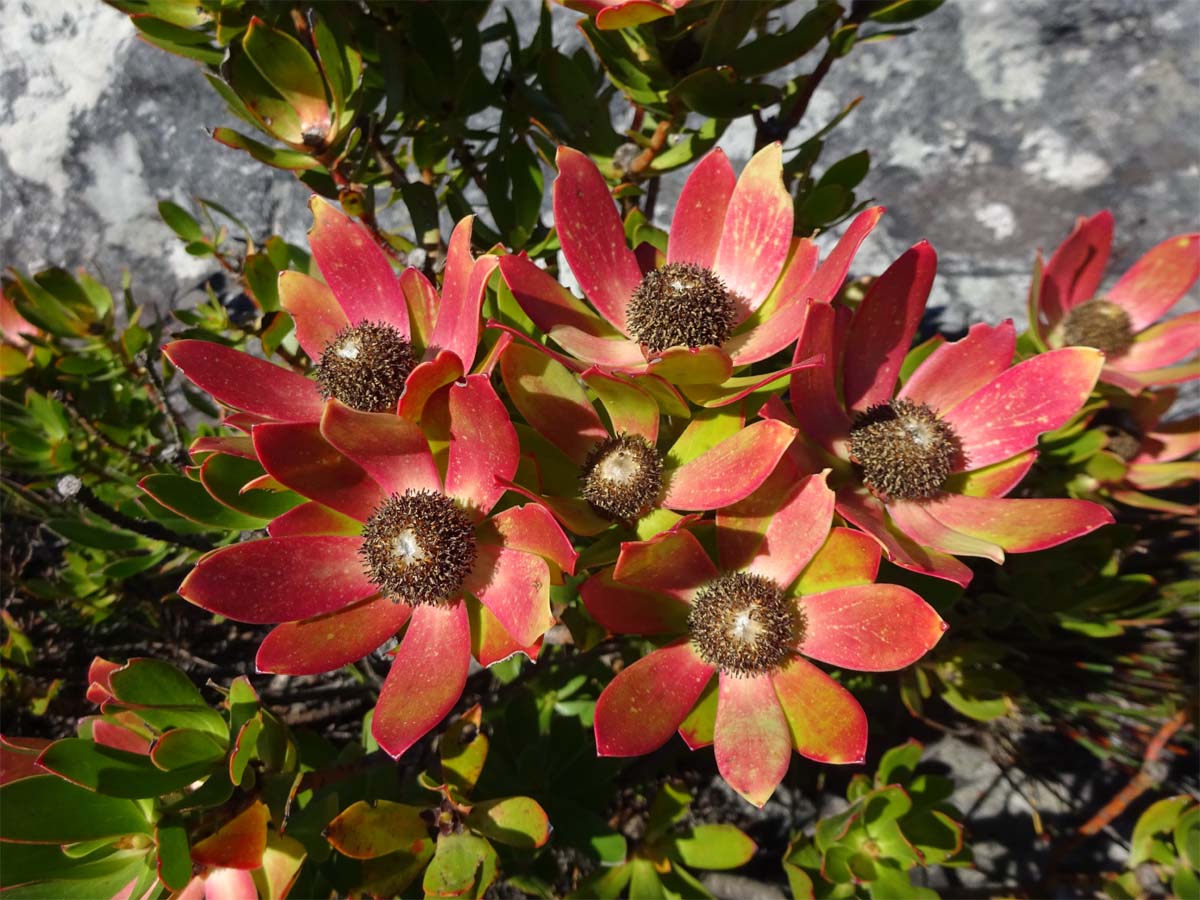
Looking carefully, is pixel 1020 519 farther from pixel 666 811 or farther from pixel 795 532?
pixel 666 811

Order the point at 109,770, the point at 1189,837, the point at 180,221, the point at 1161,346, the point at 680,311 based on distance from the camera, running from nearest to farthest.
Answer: the point at 109,770 < the point at 680,311 < the point at 1189,837 < the point at 180,221 < the point at 1161,346

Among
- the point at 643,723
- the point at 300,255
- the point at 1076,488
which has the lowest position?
the point at 1076,488

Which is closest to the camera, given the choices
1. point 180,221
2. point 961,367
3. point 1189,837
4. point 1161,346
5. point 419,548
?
point 419,548

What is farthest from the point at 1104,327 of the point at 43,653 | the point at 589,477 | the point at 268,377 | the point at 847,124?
the point at 43,653

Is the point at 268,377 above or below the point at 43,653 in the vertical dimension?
above

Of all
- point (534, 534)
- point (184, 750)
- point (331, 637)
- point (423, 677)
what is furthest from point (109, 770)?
point (534, 534)

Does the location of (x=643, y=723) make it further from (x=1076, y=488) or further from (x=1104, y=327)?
(x=1104, y=327)

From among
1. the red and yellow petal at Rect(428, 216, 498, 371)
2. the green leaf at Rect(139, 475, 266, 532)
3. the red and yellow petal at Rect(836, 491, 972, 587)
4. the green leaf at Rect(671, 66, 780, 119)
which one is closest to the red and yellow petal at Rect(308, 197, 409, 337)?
the red and yellow petal at Rect(428, 216, 498, 371)
